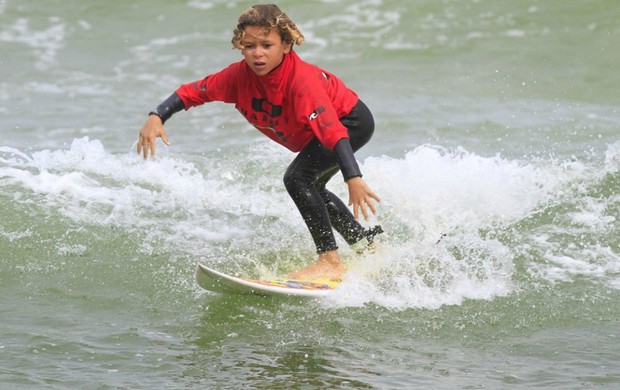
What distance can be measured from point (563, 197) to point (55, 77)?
747 centimetres

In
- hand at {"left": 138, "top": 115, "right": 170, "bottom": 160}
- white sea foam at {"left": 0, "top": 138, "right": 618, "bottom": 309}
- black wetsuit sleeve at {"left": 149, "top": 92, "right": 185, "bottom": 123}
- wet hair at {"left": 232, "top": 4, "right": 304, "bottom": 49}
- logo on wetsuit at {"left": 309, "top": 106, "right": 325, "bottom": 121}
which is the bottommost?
white sea foam at {"left": 0, "top": 138, "right": 618, "bottom": 309}

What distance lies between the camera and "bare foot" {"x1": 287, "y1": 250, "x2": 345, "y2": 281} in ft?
20.2

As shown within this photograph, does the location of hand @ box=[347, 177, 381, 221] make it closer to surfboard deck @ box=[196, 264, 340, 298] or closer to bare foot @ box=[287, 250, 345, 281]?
surfboard deck @ box=[196, 264, 340, 298]

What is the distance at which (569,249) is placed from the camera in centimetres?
677

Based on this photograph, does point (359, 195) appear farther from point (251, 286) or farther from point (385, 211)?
point (385, 211)

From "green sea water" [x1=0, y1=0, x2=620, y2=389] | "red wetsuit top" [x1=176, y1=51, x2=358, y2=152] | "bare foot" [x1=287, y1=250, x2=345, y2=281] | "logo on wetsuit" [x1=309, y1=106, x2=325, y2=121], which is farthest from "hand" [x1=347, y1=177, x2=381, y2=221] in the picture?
"bare foot" [x1=287, y1=250, x2=345, y2=281]

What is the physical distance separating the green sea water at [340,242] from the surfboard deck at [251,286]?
7 cm

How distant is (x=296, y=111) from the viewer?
5.54 meters

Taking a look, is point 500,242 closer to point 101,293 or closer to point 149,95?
point 101,293

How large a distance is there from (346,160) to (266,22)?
2.87 ft

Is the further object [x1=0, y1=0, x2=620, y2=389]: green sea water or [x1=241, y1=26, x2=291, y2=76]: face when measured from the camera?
[x1=241, y1=26, x2=291, y2=76]: face

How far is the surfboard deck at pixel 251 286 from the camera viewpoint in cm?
557

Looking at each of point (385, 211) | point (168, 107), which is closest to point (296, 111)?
point (168, 107)

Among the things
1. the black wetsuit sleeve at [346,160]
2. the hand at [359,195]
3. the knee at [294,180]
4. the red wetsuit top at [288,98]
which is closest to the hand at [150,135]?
the red wetsuit top at [288,98]
